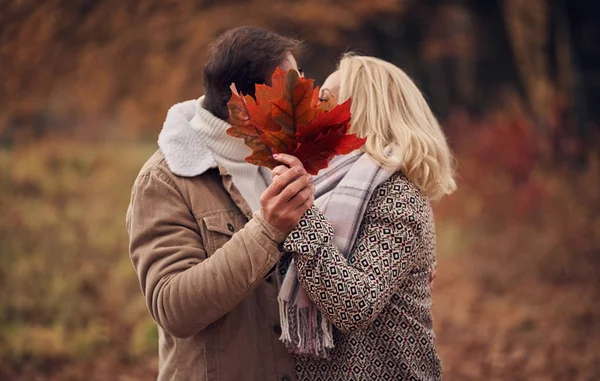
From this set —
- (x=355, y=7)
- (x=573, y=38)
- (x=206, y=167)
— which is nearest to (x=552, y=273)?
(x=573, y=38)

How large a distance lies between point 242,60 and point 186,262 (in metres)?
0.67

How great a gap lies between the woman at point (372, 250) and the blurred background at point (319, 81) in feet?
9.87

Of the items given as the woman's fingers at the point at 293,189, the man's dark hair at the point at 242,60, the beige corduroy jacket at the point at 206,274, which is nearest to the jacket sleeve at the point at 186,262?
→ the beige corduroy jacket at the point at 206,274

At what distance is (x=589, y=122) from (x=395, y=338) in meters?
5.91

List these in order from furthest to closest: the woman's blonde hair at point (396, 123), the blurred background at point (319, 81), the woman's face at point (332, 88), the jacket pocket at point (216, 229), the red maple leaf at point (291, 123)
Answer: the blurred background at point (319, 81) < the woman's face at point (332, 88) < the woman's blonde hair at point (396, 123) < the jacket pocket at point (216, 229) < the red maple leaf at point (291, 123)

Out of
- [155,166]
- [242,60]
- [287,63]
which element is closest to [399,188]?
[287,63]

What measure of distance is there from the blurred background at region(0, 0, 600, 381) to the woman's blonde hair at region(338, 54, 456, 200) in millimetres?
3163

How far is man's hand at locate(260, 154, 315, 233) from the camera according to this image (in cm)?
181

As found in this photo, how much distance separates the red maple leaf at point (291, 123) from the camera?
1763 millimetres

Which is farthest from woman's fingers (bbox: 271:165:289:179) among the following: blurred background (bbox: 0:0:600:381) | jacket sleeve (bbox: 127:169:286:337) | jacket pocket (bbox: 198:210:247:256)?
blurred background (bbox: 0:0:600:381)

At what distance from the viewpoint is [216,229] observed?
6.72ft

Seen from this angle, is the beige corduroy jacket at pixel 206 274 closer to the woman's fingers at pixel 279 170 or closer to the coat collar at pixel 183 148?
the coat collar at pixel 183 148

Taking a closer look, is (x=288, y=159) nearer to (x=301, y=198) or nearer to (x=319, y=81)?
(x=301, y=198)

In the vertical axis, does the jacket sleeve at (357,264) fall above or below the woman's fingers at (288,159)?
below
